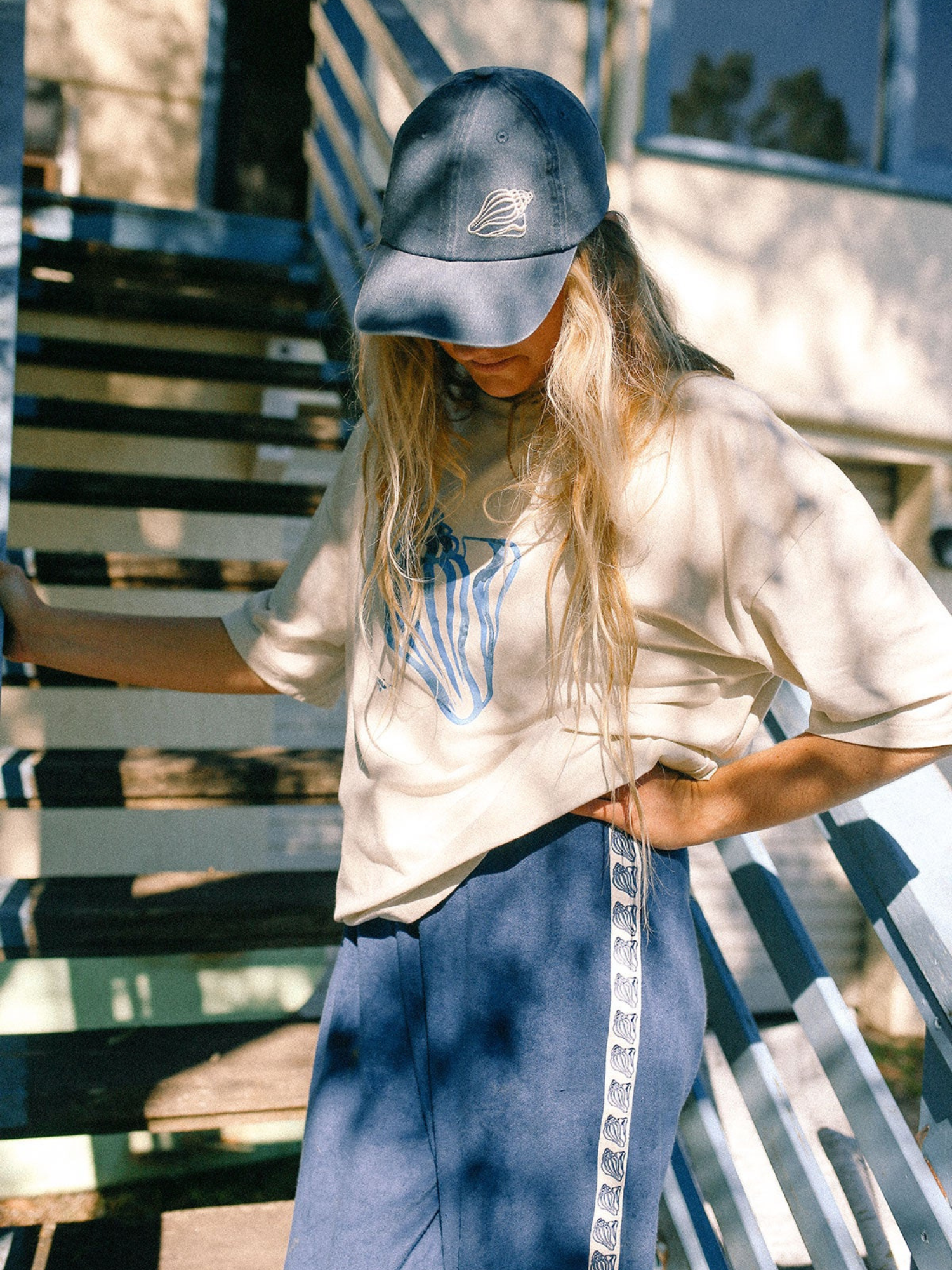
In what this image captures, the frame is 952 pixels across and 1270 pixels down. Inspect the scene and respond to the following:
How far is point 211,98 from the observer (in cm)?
475

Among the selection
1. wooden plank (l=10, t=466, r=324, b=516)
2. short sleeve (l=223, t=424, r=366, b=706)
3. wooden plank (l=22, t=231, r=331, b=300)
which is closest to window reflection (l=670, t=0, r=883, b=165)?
wooden plank (l=22, t=231, r=331, b=300)

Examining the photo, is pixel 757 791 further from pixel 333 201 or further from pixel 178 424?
pixel 333 201

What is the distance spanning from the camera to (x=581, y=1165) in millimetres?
1142

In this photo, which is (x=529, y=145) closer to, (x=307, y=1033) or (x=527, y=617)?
(x=527, y=617)

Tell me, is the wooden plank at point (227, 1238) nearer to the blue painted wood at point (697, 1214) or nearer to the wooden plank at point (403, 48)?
the blue painted wood at point (697, 1214)

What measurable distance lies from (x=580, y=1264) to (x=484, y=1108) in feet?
0.61

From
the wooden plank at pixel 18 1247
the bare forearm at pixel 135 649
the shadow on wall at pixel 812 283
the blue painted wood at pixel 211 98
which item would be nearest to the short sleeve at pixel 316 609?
the bare forearm at pixel 135 649

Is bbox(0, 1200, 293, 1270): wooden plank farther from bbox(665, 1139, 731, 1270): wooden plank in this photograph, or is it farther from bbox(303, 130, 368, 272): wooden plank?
bbox(303, 130, 368, 272): wooden plank

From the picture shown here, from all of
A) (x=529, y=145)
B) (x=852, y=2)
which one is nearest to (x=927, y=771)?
(x=529, y=145)

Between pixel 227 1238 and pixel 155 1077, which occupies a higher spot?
pixel 155 1077

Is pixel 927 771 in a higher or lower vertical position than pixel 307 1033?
higher

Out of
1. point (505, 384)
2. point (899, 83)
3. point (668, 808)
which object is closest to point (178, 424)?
point (505, 384)

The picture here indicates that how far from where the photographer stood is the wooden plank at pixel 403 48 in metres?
2.31

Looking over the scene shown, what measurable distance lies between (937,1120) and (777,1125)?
0.34m
